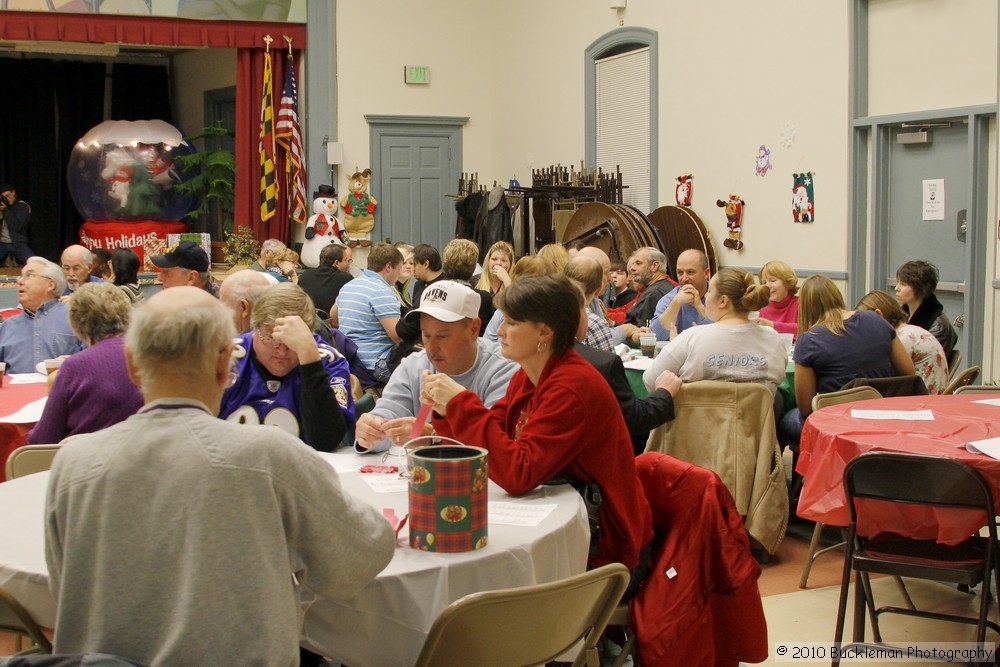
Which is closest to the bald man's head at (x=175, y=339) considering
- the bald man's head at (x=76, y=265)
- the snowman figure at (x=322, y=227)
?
the bald man's head at (x=76, y=265)

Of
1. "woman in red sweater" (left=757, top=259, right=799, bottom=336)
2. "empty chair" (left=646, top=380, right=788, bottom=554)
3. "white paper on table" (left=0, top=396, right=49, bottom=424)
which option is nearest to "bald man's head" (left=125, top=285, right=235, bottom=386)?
"white paper on table" (left=0, top=396, right=49, bottom=424)

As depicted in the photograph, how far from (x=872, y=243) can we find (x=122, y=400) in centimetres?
609

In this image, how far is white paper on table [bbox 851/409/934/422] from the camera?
13.3ft

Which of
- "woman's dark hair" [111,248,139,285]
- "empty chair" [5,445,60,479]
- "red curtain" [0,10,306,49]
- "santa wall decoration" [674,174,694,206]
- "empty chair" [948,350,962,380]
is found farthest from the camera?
"red curtain" [0,10,306,49]

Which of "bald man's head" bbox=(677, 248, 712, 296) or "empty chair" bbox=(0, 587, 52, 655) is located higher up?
"bald man's head" bbox=(677, 248, 712, 296)

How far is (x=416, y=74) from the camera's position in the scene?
13.4 m

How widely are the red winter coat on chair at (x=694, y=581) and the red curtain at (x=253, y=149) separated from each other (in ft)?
34.7

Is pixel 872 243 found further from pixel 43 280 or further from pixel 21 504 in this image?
pixel 21 504

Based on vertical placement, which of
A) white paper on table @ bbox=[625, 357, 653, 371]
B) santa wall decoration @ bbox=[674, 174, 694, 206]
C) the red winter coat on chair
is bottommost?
the red winter coat on chair

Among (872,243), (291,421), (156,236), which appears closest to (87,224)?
(156,236)

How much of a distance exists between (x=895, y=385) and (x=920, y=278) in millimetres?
1752

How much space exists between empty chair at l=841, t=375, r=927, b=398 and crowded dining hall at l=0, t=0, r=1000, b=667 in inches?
0.9

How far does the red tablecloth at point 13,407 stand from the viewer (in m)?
4.21

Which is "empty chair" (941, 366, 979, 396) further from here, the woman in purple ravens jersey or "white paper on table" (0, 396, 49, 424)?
"white paper on table" (0, 396, 49, 424)
